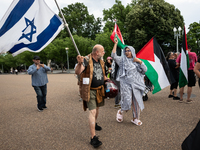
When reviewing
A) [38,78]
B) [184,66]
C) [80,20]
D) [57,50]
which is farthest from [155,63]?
[80,20]

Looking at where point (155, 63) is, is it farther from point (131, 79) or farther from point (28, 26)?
point (28, 26)

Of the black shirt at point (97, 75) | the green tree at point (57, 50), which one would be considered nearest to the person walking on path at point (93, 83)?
the black shirt at point (97, 75)

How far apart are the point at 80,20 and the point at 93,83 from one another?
53.0 meters

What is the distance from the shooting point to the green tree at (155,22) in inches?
1062

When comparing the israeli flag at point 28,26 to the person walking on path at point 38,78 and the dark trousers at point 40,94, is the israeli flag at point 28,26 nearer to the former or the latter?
the person walking on path at point 38,78

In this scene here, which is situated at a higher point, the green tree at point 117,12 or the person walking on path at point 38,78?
the green tree at point 117,12

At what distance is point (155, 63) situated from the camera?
216 inches

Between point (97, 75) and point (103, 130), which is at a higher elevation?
point (97, 75)

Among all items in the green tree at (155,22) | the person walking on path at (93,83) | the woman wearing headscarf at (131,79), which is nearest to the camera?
the person walking on path at (93,83)

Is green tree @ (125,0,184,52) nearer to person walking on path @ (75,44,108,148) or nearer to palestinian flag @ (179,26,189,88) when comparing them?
palestinian flag @ (179,26,189,88)

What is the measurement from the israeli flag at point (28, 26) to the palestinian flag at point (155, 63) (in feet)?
10.4

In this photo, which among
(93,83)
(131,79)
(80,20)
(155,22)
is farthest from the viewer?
(80,20)

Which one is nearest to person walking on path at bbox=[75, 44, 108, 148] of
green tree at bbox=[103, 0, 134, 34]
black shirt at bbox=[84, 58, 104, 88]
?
black shirt at bbox=[84, 58, 104, 88]

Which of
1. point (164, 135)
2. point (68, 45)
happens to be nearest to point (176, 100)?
point (164, 135)
